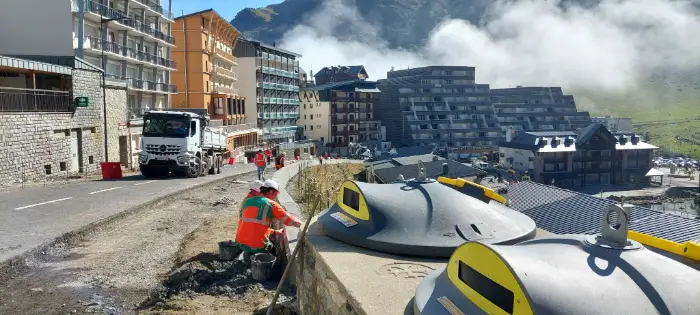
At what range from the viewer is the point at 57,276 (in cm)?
811

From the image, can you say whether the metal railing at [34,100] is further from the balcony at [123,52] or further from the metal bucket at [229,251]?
the metal bucket at [229,251]

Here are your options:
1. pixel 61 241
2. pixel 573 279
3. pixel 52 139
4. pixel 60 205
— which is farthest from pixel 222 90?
pixel 573 279

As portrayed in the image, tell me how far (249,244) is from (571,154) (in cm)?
6562

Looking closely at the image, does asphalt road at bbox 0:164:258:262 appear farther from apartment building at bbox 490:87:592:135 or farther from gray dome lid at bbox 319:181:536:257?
apartment building at bbox 490:87:592:135

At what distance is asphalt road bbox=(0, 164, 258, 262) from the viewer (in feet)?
33.5

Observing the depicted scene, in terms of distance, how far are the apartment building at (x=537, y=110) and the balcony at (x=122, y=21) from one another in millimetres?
69036

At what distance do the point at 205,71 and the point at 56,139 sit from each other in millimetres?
33114

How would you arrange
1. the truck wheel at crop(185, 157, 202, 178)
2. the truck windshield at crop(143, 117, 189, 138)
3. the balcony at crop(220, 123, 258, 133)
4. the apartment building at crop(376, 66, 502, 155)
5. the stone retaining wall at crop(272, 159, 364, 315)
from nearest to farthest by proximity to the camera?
the stone retaining wall at crop(272, 159, 364, 315)
the truck windshield at crop(143, 117, 189, 138)
the truck wheel at crop(185, 157, 202, 178)
the balcony at crop(220, 123, 258, 133)
the apartment building at crop(376, 66, 502, 155)

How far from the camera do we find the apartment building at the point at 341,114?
83000 millimetres

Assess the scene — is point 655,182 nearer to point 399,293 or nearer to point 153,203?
point 153,203

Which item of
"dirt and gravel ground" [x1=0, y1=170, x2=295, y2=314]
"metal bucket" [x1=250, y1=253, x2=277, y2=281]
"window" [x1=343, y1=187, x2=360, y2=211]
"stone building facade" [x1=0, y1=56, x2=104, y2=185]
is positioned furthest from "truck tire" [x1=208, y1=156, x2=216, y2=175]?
"window" [x1=343, y1=187, x2=360, y2=211]

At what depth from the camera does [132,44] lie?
41781mm

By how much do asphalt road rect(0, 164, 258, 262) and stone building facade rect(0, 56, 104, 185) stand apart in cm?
255

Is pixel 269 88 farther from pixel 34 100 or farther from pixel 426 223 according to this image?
pixel 426 223
